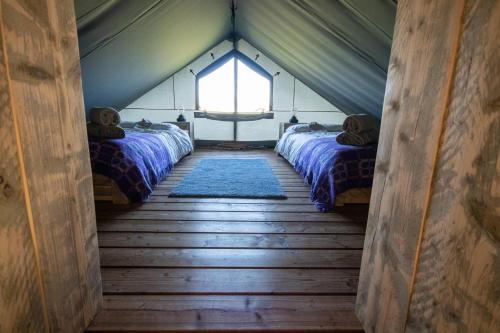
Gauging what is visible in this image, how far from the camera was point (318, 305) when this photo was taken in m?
1.05

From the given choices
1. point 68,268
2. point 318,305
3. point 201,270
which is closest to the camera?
point 68,268

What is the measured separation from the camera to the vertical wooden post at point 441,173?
0.45 metres

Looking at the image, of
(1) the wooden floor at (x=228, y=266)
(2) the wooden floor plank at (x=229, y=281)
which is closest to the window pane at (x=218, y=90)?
(1) the wooden floor at (x=228, y=266)

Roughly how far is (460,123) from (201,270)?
1.14 metres

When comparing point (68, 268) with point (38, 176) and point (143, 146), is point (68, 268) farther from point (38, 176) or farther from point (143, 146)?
point (143, 146)

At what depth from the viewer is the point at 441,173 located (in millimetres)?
562

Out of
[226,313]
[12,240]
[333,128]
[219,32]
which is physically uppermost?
[219,32]

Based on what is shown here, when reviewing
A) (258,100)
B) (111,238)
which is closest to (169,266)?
(111,238)

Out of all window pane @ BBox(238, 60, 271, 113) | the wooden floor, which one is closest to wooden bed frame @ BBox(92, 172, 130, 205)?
the wooden floor

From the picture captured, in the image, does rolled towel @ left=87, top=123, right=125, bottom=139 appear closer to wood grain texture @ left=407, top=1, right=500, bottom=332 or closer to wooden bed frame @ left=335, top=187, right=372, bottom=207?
wooden bed frame @ left=335, top=187, right=372, bottom=207

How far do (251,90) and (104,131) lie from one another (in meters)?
3.82

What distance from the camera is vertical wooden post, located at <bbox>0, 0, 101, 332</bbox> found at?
1.91 ft

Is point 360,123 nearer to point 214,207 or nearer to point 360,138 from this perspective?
point 360,138

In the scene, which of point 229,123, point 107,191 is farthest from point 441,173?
point 229,123
